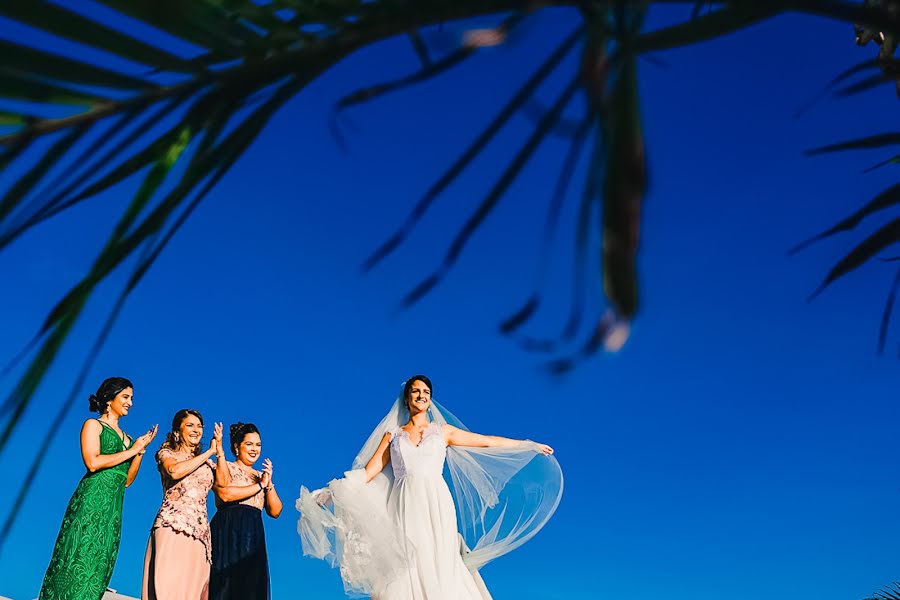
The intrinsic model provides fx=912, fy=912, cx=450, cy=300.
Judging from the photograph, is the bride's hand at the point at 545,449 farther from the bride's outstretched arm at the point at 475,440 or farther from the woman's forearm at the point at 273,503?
the woman's forearm at the point at 273,503

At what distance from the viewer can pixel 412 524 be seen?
6.85m

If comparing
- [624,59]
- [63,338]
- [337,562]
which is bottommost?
[63,338]

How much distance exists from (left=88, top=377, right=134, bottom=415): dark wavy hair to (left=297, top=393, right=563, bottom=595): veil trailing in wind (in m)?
1.51

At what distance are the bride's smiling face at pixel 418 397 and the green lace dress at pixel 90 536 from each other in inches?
85.1

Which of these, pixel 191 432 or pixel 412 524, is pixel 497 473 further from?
pixel 191 432

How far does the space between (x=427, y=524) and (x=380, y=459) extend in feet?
2.14

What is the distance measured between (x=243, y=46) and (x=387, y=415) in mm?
6620

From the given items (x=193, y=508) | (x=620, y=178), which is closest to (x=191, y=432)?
(x=193, y=508)

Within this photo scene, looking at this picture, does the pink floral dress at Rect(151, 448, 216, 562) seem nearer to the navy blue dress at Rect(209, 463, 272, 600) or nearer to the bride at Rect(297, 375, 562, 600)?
the navy blue dress at Rect(209, 463, 272, 600)

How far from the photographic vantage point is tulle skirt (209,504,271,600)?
691 centimetres

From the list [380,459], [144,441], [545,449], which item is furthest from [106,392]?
[545,449]

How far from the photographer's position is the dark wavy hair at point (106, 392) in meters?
6.41

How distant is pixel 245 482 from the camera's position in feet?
23.0

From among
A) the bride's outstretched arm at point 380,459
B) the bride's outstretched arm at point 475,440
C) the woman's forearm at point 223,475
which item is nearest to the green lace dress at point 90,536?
the woman's forearm at point 223,475
